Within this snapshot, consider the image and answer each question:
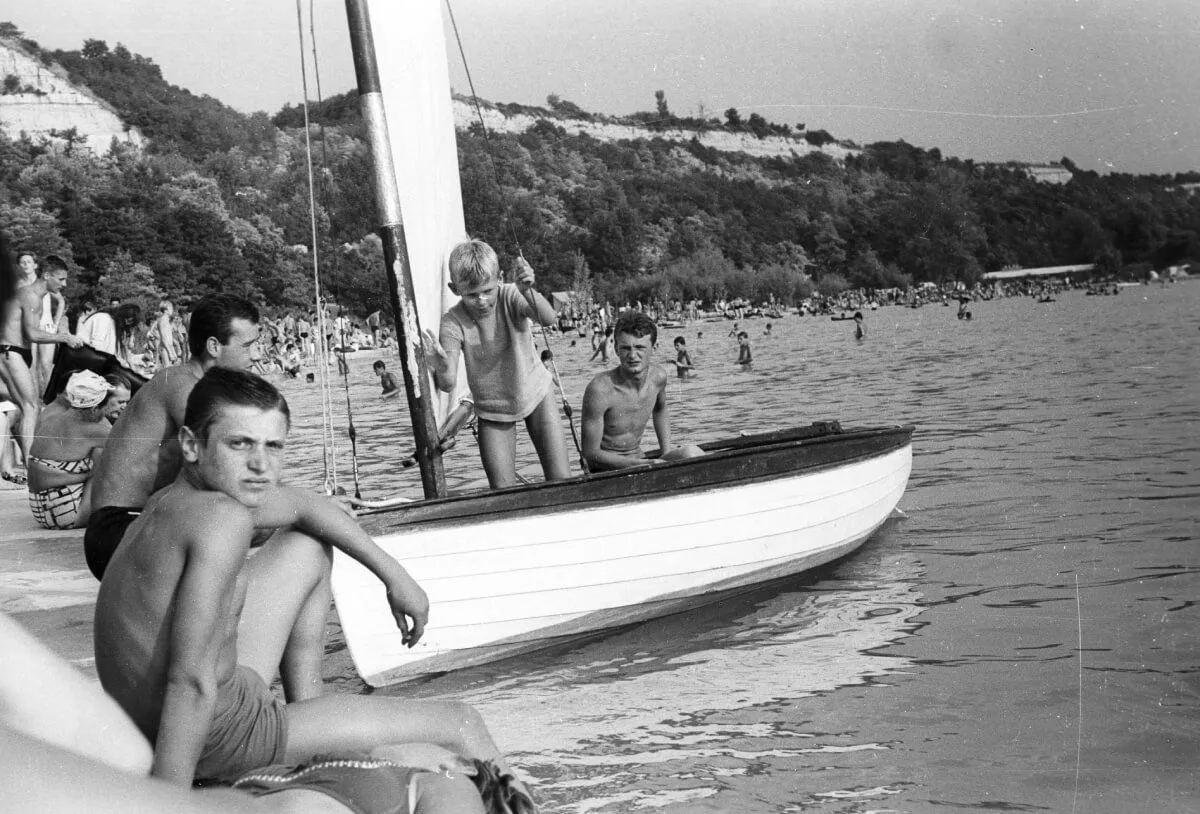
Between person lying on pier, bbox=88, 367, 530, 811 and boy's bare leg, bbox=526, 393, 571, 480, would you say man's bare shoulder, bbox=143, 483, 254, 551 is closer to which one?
person lying on pier, bbox=88, 367, 530, 811

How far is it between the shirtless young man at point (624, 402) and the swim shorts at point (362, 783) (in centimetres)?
428

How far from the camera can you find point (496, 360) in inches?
227

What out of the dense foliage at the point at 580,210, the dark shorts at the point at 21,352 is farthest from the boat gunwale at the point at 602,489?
the dense foliage at the point at 580,210

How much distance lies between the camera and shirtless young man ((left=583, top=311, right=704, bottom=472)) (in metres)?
6.13

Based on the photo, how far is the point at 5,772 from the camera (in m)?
0.69

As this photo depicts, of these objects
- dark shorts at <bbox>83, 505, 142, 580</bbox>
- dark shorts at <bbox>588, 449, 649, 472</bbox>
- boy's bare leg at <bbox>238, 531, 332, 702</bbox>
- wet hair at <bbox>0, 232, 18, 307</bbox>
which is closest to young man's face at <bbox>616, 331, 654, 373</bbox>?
dark shorts at <bbox>588, 449, 649, 472</bbox>

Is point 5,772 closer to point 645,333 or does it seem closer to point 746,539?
point 746,539

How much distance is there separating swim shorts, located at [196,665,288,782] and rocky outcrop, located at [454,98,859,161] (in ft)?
328

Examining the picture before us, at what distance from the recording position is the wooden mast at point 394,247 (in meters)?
5.71

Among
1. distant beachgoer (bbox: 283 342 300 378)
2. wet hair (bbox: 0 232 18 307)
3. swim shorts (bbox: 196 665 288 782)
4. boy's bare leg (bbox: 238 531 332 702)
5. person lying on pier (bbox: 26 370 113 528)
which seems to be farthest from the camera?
distant beachgoer (bbox: 283 342 300 378)

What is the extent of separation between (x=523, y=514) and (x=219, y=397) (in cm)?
253

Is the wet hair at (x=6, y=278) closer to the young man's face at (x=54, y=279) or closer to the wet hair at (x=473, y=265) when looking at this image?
the wet hair at (x=473, y=265)

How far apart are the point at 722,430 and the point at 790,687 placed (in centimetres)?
1445

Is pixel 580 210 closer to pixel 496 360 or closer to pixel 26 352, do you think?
pixel 26 352
